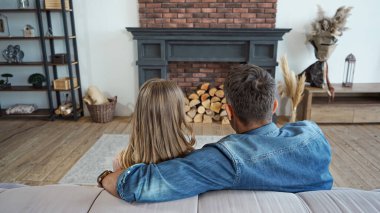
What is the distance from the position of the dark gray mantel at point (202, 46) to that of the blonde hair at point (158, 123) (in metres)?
2.73

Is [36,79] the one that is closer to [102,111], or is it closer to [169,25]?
[102,111]

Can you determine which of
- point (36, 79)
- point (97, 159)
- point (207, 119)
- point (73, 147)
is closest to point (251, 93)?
point (97, 159)

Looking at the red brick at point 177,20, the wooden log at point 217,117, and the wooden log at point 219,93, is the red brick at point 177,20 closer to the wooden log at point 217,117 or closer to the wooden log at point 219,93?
the wooden log at point 219,93

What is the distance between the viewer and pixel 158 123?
1.05m

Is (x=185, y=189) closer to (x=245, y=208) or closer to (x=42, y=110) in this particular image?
(x=245, y=208)

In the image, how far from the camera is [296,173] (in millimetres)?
917

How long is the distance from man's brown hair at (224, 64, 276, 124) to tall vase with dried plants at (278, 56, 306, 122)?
9.14 feet

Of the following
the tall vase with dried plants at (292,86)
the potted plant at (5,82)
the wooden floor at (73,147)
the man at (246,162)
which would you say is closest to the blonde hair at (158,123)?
the man at (246,162)

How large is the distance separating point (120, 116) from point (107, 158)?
1.47 metres

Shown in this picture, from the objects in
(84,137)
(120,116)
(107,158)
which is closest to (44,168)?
Answer: (107,158)

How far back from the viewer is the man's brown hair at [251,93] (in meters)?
0.98

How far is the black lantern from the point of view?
372 centimetres

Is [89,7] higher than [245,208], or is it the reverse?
[89,7]

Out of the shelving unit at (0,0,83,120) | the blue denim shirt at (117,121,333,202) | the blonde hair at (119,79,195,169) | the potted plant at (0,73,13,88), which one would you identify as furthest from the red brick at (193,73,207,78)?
the blue denim shirt at (117,121,333,202)
